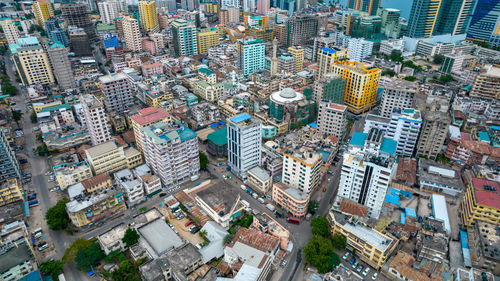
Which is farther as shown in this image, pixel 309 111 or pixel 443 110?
pixel 309 111

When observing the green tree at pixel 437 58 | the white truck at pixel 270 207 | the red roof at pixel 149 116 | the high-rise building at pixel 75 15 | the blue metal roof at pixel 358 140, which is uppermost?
the high-rise building at pixel 75 15

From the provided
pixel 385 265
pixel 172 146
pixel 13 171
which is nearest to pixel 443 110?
pixel 385 265

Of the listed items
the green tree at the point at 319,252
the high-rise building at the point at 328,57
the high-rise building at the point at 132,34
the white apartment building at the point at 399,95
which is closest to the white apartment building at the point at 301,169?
the green tree at the point at 319,252

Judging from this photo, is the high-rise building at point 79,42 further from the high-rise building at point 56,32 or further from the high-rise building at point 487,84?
the high-rise building at point 487,84

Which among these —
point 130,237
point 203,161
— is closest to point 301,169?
point 203,161

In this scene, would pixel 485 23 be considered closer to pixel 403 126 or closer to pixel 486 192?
pixel 403 126

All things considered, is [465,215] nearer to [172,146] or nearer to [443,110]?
[443,110]

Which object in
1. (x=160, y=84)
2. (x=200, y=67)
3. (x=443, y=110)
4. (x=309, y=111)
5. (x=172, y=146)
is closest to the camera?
(x=172, y=146)
